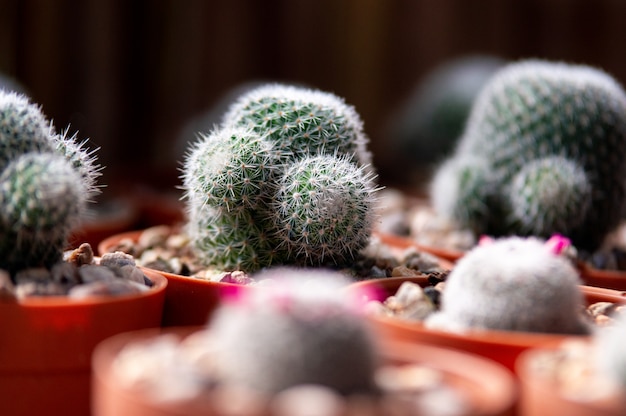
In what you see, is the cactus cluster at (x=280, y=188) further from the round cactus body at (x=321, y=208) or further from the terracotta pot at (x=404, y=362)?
the terracotta pot at (x=404, y=362)

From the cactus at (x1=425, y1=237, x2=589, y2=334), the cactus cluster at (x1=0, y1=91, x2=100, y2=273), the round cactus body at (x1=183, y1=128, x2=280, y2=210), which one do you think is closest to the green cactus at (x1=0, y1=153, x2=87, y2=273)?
the cactus cluster at (x1=0, y1=91, x2=100, y2=273)

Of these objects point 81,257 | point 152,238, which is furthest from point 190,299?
point 152,238

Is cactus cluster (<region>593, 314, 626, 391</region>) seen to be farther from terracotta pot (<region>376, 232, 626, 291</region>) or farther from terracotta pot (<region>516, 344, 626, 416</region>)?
terracotta pot (<region>376, 232, 626, 291</region>)

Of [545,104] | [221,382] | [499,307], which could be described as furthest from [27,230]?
[545,104]

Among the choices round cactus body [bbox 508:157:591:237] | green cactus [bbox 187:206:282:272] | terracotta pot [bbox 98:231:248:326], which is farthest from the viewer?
round cactus body [bbox 508:157:591:237]

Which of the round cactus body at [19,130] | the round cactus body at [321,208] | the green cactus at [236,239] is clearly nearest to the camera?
the round cactus body at [19,130]

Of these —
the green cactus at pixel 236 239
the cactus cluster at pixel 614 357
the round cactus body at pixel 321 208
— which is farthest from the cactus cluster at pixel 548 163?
the cactus cluster at pixel 614 357

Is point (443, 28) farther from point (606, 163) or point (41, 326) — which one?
point (41, 326)

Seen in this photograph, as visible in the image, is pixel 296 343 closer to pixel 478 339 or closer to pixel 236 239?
pixel 478 339
